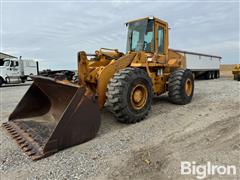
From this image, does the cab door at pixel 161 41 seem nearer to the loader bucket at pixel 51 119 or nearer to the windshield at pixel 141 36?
the windshield at pixel 141 36

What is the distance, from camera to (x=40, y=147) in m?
3.00

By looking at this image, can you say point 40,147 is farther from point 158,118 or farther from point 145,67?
point 145,67

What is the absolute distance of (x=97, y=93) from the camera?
4078 mm

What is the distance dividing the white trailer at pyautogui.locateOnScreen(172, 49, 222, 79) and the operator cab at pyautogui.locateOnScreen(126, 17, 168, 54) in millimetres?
9423

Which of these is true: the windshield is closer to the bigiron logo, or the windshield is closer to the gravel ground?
the gravel ground

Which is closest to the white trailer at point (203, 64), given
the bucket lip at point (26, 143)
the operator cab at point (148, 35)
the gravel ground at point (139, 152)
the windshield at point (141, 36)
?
the operator cab at point (148, 35)

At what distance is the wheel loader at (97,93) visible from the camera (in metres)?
3.17

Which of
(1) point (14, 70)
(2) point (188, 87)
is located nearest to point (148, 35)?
(2) point (188, 87)

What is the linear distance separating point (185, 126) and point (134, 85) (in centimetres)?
143

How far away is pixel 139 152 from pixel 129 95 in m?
1.36

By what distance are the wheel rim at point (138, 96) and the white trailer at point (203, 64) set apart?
1137cm

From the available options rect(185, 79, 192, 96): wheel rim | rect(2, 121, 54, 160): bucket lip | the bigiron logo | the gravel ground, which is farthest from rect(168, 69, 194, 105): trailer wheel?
rect(2, 121, 54, 160): bucket lip

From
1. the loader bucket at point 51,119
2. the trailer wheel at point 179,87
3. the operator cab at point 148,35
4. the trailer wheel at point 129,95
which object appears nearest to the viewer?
the loader bucket at point 51,119

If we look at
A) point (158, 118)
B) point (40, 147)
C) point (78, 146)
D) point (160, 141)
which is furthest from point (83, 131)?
point (158, 118)
